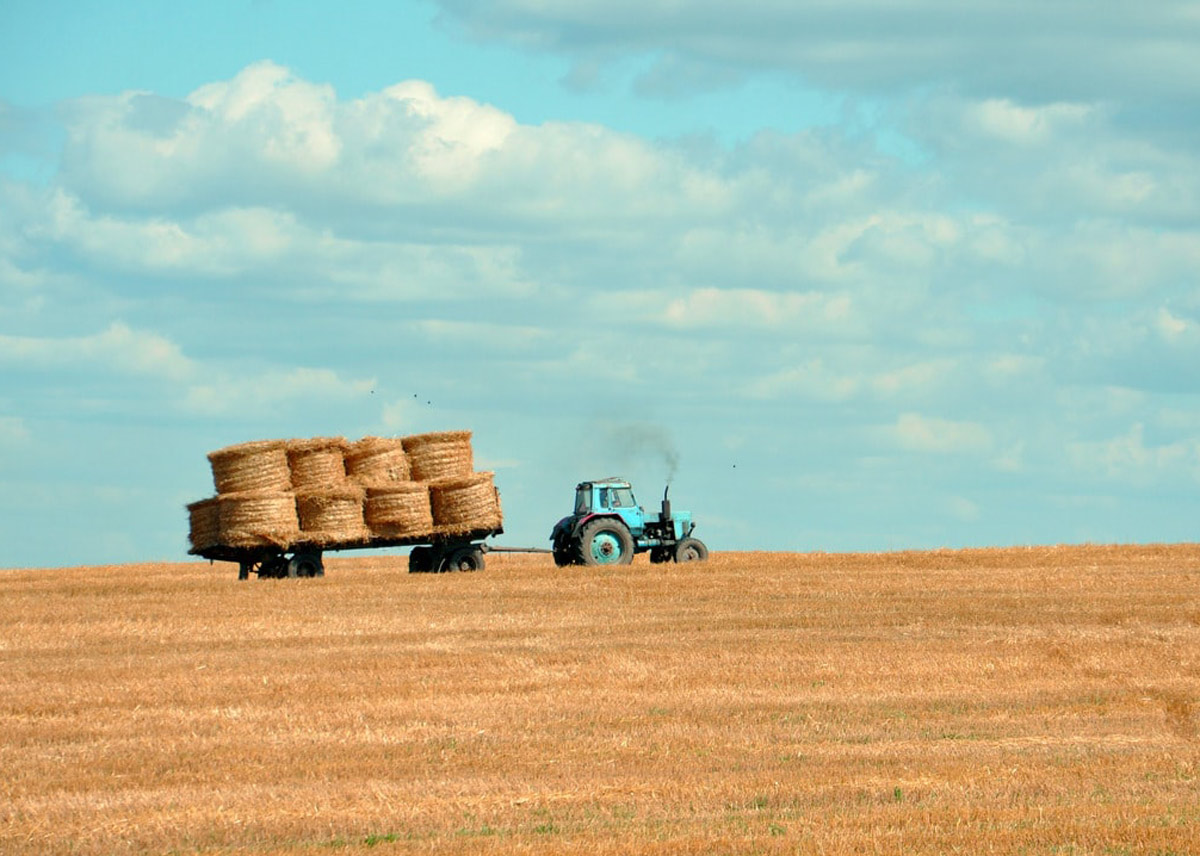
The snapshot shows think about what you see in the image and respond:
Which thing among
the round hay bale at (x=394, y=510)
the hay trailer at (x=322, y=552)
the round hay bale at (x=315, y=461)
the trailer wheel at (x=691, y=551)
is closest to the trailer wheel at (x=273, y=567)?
the hay trailer at (x=322, y=552)

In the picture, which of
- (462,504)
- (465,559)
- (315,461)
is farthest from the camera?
(465,559)

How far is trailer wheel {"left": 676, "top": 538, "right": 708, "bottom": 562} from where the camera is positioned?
34656mm

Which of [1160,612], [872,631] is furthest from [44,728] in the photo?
[1160,612]

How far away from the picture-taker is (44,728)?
52.7 ft

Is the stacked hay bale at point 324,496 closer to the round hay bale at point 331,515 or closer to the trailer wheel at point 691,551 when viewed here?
the round hay bale at point 331,515

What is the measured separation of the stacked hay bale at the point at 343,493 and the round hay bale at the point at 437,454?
0.02 m

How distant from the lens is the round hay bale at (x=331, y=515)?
Result: 31.7 meters

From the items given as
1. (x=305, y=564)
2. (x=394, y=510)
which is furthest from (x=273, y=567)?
(x=394, y=510)

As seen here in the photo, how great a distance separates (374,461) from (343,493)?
1.00m

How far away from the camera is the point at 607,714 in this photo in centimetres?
1662

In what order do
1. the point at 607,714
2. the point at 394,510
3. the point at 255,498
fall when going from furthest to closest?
the point at 394,510 → the point at 255,498 → the point at 607,714

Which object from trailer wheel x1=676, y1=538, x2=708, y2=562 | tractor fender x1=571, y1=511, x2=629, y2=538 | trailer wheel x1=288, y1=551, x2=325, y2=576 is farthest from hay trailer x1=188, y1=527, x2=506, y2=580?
trailer wheel x1=676, y1=538, x2=708, y2=562

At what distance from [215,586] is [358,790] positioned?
17.5 meters

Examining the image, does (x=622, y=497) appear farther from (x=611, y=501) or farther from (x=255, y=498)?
(x=255, y=498)
